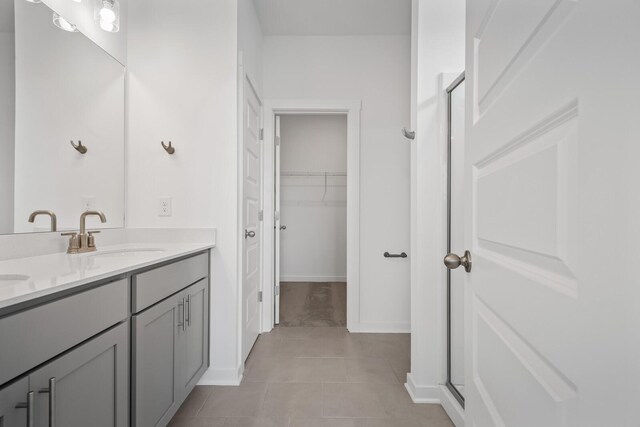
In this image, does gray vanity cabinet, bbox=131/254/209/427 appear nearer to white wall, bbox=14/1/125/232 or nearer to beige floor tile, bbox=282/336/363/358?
white wall, bbox=14/1/125/232

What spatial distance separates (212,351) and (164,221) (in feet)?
2.87

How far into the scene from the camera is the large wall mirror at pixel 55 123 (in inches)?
49.6

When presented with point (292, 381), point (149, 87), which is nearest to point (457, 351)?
point (292, 381)

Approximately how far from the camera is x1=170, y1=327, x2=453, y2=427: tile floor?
159 cm

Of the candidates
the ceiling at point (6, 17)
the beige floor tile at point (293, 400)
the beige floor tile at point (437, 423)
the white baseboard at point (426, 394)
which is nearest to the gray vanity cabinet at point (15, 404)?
the beige floor tile at point (293, 400)

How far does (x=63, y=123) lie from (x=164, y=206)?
26.0 inches

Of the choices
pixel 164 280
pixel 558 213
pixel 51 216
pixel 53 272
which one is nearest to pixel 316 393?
pixel 164 280

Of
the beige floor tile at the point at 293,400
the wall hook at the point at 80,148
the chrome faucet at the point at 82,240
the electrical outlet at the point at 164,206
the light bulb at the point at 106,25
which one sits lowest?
the beige floor tile at the point at 293,400

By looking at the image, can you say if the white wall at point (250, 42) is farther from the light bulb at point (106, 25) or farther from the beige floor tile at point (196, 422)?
the beige floor tile at point (196, 422)

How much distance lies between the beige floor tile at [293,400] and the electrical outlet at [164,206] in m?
1.26

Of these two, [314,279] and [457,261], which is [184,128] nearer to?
[457,261]

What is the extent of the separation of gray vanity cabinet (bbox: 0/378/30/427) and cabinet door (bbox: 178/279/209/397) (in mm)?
823

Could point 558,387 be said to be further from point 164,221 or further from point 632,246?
point 164,221

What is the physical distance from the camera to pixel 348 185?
2.84 m
